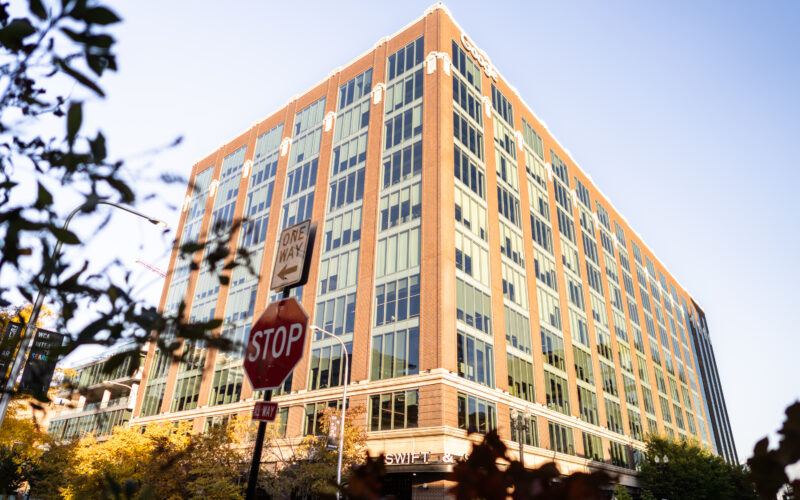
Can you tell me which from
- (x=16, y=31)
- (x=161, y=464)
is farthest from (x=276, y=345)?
(x=161, y=464)

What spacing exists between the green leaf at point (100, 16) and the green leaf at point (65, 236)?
126 cm

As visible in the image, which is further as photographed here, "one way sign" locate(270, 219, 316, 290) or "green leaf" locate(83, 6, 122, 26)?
"one way sign" locate(270, 219, 316, 290)

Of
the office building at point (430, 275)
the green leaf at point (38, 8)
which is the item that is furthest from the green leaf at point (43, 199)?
the office building at point (430, 275)

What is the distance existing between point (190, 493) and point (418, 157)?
26.8 metres

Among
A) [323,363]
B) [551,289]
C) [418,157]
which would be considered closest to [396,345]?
[323,363]

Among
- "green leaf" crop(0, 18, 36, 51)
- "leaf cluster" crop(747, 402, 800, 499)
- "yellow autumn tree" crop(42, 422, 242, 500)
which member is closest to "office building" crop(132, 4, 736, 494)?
"yellow autumn tree" crop(42, 422, 242, 500)

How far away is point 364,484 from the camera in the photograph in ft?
9.30

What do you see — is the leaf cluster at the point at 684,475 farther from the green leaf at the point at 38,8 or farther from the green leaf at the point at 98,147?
the green leaf at the point at 38,8

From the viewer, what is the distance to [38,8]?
10.2 feet

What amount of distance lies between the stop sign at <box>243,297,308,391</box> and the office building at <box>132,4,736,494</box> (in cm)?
2132

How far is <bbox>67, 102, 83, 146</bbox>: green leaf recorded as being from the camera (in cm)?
301

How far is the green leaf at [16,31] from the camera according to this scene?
3.11 m

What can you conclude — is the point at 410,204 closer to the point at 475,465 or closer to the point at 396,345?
the point at 396,345

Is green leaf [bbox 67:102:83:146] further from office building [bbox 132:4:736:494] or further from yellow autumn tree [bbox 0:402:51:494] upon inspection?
office building [bbox 132:4:736:494]
